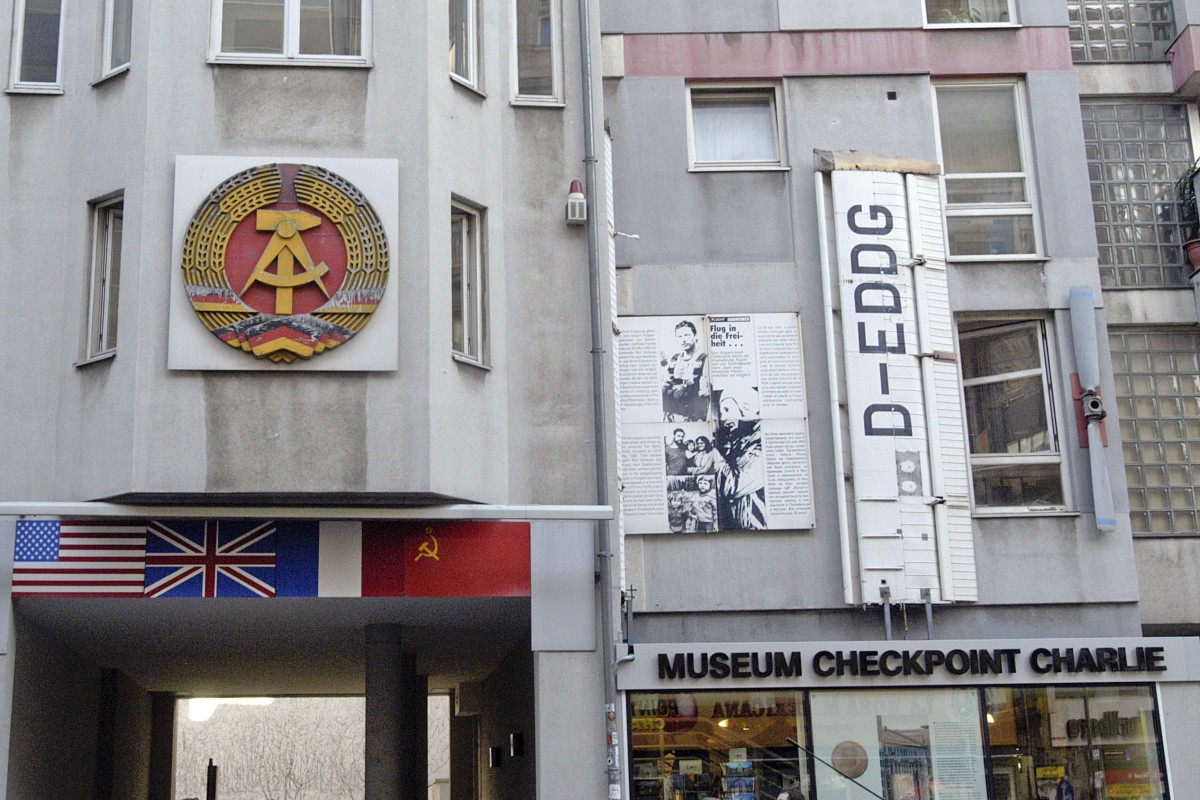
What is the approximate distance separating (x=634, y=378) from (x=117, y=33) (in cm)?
681

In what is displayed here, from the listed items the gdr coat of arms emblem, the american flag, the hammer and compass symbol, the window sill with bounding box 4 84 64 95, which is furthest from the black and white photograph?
the window sill with bounding box 4 84 64 95

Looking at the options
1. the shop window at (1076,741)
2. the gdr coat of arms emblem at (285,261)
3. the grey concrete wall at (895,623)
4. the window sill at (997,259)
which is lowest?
the shop window at (1076,741)

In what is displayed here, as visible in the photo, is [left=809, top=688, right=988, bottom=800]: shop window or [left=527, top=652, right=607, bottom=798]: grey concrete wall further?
[left=809, top=688, right=988, bottom=800]: shop window

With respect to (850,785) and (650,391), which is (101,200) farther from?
(850,785)

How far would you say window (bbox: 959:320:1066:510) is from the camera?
16594mm

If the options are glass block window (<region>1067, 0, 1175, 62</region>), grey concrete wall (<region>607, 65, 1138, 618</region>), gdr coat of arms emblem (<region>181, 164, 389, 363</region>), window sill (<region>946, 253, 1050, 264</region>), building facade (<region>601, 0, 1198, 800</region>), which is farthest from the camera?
glass block window (<region>1067, 0, 1175, 62</region>)

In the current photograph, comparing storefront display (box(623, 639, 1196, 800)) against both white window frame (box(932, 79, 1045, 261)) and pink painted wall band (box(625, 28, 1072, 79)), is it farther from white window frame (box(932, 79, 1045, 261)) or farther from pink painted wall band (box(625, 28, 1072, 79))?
pink painted wall band (box(625, 28, 1072, 79))

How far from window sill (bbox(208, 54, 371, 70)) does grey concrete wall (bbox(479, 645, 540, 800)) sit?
685 centimetres

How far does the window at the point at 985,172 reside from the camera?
1734 centimetres

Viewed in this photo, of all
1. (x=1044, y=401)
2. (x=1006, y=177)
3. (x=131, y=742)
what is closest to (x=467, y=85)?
(x=1006, y=177)

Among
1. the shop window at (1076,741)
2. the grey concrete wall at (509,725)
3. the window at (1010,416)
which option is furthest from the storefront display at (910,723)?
the window at (1010,416)

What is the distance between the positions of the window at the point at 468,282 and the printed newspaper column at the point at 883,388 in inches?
163

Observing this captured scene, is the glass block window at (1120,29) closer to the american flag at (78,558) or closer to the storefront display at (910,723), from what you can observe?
the storefront display at (910,723)

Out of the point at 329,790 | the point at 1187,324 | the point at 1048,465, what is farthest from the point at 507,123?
the point at 329,790
